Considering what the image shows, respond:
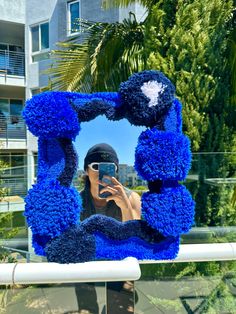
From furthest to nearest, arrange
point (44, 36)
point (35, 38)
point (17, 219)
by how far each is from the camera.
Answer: point (35, 38), point (44, 36), point (17, 219)

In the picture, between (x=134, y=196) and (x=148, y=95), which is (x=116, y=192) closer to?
(x=134, y=196)

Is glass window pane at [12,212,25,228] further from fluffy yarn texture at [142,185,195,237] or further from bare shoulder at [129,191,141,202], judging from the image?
fluffy yarn texture at [142,185,195,237]

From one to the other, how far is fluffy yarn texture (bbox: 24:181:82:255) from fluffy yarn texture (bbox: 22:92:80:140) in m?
0.17

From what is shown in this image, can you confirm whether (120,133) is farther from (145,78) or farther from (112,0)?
(112,0)

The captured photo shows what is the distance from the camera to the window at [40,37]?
8.85 meters

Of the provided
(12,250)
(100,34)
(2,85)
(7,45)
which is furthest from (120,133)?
(7,45)

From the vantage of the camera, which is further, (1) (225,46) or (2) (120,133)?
(1) (225,46)

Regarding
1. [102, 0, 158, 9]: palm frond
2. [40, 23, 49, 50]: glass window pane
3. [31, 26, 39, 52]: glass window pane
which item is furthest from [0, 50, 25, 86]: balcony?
[102, 0, 158, 9]: palm frond

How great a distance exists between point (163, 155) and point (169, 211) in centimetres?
18

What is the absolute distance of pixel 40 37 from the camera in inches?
353

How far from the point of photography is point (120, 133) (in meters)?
1.35

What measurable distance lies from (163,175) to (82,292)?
28.0 inches

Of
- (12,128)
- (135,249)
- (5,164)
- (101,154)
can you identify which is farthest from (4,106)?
(135,249)

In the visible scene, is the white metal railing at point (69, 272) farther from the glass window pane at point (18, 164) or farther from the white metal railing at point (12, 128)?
the white metal railing at point (12, 128)
